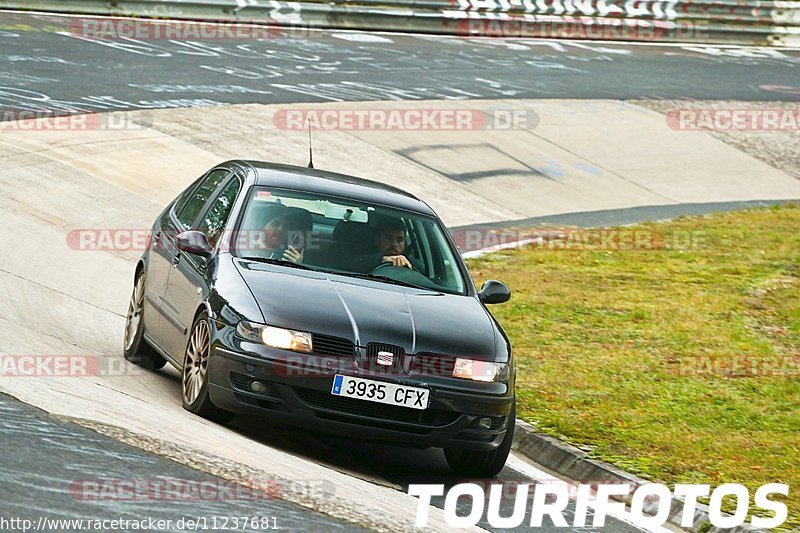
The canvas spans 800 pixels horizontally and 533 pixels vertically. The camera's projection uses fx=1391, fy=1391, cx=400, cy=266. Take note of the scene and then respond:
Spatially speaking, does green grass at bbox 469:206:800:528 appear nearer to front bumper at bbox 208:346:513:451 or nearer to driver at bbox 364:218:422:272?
front bumper at bbox 208:346:513:451

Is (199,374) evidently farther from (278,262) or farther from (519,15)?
(519,15)

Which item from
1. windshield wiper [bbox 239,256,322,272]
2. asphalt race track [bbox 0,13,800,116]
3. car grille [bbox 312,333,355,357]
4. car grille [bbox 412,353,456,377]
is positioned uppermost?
windshield wiper [bbox 239,256,322,272]

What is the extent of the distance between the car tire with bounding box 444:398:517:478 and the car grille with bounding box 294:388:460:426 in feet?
1.42

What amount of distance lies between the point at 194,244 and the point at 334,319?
4.50ft

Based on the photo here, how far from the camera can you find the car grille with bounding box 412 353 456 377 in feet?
24.6

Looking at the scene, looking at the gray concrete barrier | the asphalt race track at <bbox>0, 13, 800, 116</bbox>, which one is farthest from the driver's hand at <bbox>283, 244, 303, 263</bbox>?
the gray concrete barrier

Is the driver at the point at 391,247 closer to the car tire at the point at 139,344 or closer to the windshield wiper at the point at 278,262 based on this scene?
the windshield wiper at the point at 278,262

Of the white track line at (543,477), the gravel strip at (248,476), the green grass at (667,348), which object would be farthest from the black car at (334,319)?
the green grass at (667,348)

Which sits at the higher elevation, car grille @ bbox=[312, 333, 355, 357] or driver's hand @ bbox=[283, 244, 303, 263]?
driver's hand @ bbox=[283, 244, 303, 263]

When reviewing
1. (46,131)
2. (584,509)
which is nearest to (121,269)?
(46,131)

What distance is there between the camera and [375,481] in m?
7.41

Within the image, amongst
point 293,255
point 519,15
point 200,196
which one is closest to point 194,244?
point 293,255

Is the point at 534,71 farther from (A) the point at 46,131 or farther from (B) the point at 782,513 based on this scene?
(B) the point at 782,513

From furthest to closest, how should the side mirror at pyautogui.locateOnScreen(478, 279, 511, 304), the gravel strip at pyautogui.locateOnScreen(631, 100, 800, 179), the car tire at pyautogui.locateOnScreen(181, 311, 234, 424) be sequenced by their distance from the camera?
the gravel strip at pyautogui.locateOnScreen(631, 100, 800, 179) → the side mirror at pyautogui.locateOnScreen(478, 279, 511, 304) → the car tire at pyautogui.locateOnScreen(181, 311, 234, 424)
